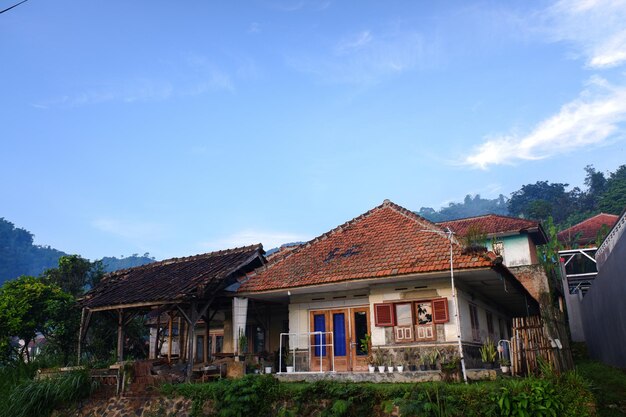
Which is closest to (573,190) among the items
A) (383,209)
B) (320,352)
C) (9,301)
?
(383,209)

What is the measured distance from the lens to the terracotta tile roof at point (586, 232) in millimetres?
34750

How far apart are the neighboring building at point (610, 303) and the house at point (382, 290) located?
8.80 feet

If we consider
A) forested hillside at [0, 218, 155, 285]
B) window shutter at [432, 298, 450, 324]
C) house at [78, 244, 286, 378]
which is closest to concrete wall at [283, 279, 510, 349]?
window shutter at [432, 298, 450, 324]

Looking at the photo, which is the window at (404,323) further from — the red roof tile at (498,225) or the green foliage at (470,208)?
the green foliage at (470,208)

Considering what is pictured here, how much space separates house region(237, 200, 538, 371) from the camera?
535 inches

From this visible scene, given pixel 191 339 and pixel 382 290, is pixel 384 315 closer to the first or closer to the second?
pixel 382 290

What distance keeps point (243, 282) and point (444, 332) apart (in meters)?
6.51

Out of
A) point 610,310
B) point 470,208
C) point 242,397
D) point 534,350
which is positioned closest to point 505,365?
point 534,350

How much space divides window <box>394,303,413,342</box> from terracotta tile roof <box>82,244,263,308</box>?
18.0ft

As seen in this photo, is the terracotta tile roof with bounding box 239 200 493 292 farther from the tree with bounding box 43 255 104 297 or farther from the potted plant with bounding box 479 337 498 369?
the tree with bounding box 43 255 104 297

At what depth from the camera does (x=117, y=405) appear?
1391 centimetres

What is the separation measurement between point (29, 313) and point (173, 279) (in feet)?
22.8

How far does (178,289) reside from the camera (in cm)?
1558

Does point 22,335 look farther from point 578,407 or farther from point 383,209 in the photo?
point 578,407
